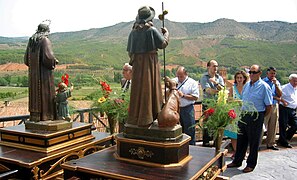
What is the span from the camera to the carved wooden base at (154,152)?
11.8ft

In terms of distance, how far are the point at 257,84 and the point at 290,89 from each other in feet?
7.67

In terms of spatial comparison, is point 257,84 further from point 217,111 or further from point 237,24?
point 237,24

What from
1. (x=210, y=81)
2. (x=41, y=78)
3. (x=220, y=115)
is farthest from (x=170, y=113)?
(x=210, y=81)

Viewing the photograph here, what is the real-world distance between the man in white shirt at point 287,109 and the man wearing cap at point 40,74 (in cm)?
511

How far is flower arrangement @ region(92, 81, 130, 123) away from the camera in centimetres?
523

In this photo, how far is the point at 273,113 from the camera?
23.0 ft

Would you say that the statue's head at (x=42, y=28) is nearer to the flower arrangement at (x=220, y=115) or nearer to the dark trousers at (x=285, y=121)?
the flower arrangement at (x=220, y=115)

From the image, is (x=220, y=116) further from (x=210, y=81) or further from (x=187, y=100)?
(x=210, y=81)

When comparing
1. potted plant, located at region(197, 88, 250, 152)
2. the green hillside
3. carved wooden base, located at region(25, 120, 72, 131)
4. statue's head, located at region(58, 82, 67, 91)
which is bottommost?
carved wooden base, located at region(25, 120, 72, 131)

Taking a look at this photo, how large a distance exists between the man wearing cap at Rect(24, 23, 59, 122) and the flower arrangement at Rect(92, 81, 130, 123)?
918 mm

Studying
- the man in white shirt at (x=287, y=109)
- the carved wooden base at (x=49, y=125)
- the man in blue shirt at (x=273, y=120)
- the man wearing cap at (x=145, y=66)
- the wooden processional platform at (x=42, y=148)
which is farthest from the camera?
the man in white shirt at (x=287, y=109)

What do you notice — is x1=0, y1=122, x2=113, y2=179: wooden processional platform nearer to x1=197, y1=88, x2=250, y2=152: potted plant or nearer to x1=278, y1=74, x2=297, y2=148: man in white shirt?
x1=197, y1=88, x2=250, y2=152: potted plant

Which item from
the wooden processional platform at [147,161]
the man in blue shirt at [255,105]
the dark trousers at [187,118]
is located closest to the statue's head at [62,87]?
the wooden processional platform at [147,161]

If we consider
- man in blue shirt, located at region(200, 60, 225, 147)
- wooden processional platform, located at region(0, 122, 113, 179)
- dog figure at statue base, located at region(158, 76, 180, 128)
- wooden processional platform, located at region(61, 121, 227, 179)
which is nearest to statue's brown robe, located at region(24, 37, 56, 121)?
wooden processional platform, located at region(0, 122, 113, 179)
